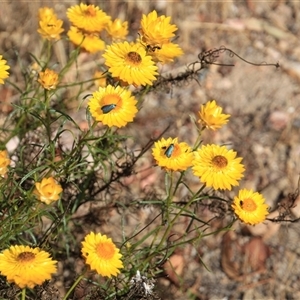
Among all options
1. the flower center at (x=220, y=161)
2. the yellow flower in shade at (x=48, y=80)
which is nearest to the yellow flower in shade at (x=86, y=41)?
the yellow flower in shade at (x=48, y=80)

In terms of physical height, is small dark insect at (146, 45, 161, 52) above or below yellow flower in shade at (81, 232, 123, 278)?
above

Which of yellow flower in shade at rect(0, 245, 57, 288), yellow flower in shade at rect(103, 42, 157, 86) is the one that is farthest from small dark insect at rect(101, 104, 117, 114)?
yellow flower in shade at rect(0, 245, 57, 288)

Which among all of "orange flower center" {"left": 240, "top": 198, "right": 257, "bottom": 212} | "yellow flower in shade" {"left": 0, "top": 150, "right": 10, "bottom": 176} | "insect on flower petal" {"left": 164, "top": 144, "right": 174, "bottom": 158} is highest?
"insect on flower petal" {"left": 164, "top": 144, "right": 174, "bottom": 158}

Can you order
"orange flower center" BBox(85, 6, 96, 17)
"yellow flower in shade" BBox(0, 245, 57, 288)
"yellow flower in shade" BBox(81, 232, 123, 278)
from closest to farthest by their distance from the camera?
"yellow flower in shade" BBox(0, 245, 57, 288)
"yellow flower in shade" BBox(81, 232, 123, 278)
"orange flower center" BBox(85, 6, 96, 17)

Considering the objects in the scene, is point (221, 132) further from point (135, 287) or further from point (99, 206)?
point (135, 287)

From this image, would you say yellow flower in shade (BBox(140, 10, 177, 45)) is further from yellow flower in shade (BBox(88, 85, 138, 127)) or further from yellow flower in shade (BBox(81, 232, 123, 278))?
yellow flower in shade (BBox(81, 232, 123, 278))

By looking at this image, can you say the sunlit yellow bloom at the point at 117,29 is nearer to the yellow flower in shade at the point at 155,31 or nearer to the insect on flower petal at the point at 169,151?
the yellow flower in shade at the point at 155,31

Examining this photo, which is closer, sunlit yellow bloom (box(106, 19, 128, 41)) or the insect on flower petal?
the insect on flower petal
